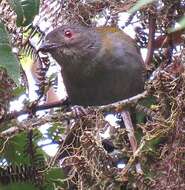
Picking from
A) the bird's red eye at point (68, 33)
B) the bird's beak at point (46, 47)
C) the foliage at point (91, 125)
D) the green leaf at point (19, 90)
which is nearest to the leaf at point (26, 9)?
the foliage at point (91, 125)

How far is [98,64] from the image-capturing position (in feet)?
8.70

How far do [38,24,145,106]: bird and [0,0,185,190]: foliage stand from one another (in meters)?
0.21

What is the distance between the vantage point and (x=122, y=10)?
227cm

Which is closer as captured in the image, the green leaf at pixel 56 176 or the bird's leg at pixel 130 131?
the bird's leg at pixel 130 131

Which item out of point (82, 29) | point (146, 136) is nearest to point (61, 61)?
point (82, 29)

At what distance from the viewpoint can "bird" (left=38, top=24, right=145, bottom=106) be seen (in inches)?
99.6

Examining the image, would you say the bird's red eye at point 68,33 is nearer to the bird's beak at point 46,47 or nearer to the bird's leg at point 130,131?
the bird's beak at point 46,47

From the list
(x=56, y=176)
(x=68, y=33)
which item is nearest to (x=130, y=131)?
(x=56, y=176)

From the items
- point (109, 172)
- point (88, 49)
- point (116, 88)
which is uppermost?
point (88, 49)

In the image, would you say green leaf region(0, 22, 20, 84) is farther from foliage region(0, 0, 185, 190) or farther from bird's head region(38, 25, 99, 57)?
bird's head region(38, 25, 99, 57)

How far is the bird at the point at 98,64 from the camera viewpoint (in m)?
2.53

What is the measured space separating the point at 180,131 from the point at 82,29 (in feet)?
3.57

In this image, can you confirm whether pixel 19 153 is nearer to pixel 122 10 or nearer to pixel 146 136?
pixel 146 136

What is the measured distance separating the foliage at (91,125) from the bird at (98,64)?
0.69 ft
